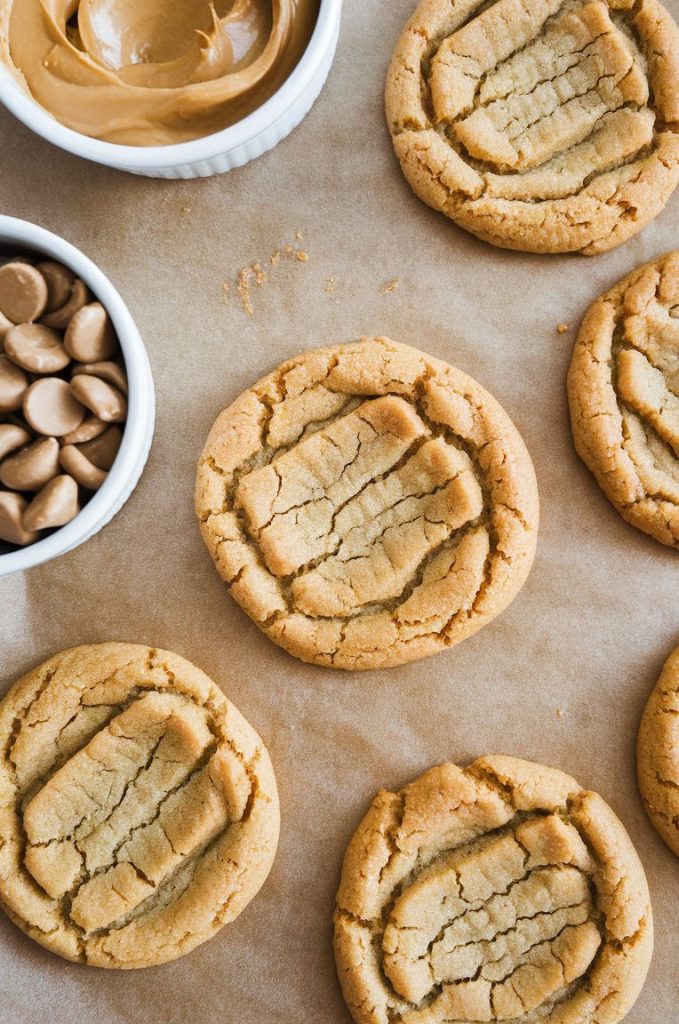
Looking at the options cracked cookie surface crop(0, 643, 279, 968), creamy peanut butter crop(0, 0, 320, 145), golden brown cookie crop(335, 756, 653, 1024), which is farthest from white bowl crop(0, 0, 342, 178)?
golden brown cookie crop(335, 756, 653, 1024)

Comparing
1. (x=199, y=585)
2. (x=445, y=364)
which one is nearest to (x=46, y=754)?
(x=199, y=585)

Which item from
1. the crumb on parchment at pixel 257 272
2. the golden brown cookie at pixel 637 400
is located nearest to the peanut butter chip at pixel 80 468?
the crumb on parchment at pixel 257 272

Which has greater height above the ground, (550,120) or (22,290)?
(550,120)

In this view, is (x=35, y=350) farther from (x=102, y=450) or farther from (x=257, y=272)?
(x=257, y=272)

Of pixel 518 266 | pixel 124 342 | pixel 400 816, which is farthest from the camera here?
pixel 518 266

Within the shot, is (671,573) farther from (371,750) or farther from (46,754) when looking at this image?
(46,754)

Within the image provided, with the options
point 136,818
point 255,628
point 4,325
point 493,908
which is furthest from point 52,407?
point 493,908
